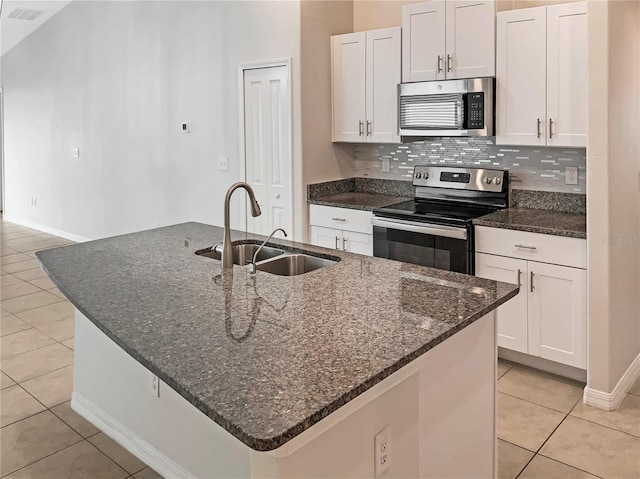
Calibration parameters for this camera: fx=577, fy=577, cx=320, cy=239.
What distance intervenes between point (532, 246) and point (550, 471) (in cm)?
127

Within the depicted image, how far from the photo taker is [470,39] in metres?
3.67

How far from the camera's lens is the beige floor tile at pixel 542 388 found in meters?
3.19

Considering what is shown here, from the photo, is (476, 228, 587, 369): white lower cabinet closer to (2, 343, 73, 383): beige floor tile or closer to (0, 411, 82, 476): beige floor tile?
(0, 411, 82, 476): beige floor tile

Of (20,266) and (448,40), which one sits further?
(20,266)

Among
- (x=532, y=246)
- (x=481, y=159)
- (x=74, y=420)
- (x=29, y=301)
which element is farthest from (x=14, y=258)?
(x=532, y=246)

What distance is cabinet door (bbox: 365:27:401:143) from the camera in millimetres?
4141

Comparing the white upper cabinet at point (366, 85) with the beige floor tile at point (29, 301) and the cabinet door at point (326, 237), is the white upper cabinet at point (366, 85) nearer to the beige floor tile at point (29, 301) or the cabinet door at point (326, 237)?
the cabinet door at point (326, 237)

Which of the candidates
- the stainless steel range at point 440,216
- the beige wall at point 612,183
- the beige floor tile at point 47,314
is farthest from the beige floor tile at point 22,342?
the beige wall at point 612,183

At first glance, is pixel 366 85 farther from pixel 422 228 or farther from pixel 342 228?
pixel 422 228

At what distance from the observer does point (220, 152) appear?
5.12 metres

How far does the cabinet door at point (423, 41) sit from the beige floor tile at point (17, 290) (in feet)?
12.9

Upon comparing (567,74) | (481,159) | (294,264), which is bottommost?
(294,264)

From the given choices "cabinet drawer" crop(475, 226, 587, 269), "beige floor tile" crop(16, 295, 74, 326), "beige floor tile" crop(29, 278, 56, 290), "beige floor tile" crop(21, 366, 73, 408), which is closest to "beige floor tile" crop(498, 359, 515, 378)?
"cabinet drawer" crop(475, 226, 587, 269)

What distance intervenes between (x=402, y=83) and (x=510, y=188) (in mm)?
1049
